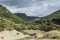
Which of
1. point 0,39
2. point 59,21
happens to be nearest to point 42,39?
point 0,39

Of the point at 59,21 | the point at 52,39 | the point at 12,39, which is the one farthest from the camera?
the point at 59,21

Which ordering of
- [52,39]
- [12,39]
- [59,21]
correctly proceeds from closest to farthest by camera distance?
[52,39]
[12,39]
[59,21]

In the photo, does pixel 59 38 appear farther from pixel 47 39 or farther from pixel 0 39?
pixel 0 39

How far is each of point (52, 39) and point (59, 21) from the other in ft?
235

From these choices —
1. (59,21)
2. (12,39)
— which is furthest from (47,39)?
(59,21)

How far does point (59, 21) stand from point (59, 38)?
6882 centimetres

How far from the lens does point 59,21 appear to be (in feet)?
447

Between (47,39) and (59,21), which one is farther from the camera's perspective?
(59,21)

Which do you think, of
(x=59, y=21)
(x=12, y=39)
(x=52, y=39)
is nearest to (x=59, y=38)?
(x=52, y=39)

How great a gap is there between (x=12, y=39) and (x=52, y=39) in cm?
1448

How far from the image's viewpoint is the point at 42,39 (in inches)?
→ 2650

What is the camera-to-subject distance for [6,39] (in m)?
73.8

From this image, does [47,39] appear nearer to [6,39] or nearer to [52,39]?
[52,39]

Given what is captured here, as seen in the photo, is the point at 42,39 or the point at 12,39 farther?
the point at 12,39
